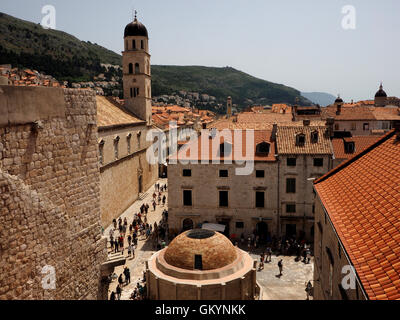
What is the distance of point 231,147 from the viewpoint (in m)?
30.3

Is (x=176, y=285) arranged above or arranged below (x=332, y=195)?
below

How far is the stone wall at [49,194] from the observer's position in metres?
6.60

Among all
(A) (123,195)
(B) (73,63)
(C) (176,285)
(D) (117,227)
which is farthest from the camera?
(B) (73,63)

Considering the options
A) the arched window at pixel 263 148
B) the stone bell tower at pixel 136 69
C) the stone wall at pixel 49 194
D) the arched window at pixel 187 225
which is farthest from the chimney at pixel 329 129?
the stone wall at pixel 49 194

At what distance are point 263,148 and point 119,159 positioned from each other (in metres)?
15.7

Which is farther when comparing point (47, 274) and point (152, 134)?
point (152, 134)

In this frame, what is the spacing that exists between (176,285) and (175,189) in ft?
43.0

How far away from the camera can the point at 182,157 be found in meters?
30.0

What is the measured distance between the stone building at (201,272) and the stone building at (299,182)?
10502 millimetres

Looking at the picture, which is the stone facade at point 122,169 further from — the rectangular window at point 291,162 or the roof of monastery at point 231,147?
the rectangular window at point 291,162

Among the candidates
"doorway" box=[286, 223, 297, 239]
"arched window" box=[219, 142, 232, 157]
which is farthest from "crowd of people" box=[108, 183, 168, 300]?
"doorway" box=[286, 223, 297, 239]

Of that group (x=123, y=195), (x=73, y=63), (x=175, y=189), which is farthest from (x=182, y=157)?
(x=73, y=63)

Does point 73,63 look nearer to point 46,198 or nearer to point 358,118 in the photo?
A: point 358,118

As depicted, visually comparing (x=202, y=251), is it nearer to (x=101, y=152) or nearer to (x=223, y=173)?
(x=223, y=173)
